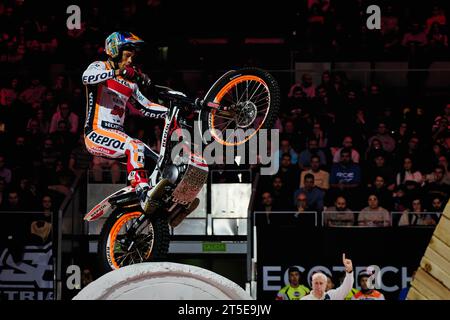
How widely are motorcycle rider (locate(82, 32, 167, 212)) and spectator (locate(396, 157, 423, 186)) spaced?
6.12m

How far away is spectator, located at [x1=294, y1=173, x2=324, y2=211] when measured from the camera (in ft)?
46.6

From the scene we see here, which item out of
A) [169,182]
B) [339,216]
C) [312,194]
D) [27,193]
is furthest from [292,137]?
[169,182]

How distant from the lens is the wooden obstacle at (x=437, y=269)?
186 inches

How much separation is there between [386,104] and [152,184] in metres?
7.72

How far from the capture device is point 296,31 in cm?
1692

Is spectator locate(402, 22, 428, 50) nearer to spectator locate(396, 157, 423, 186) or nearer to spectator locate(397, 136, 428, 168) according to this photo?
spectator locate(397, 136, 428, 168)

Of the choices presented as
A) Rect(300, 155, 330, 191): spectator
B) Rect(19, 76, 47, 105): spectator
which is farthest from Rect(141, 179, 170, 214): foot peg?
Rect(19, 76, 47, 105): spectator

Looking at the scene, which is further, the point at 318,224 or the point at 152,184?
the point at 318,224

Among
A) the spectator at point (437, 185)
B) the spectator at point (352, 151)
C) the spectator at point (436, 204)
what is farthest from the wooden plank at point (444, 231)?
the spectator at point (352, 151)

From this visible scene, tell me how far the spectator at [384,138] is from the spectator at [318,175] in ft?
3.04

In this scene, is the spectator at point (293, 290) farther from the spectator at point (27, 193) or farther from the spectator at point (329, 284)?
the spectator at point (27, 193)
